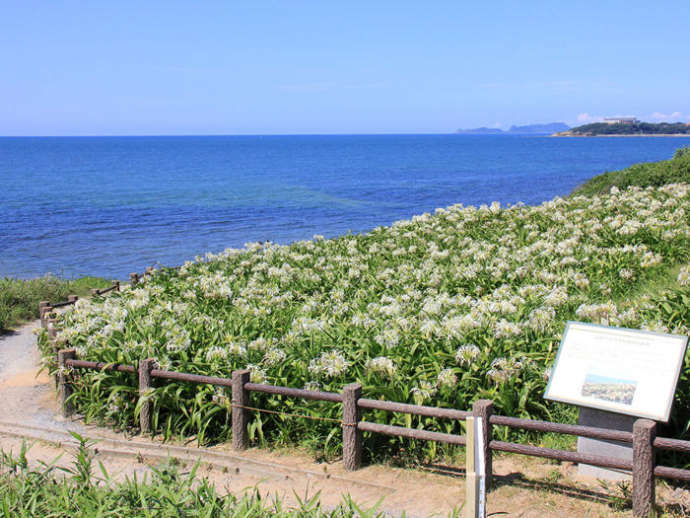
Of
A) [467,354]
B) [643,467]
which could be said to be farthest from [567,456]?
[467,354]

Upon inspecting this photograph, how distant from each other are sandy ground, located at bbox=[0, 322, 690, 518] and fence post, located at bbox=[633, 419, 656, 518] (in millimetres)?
189

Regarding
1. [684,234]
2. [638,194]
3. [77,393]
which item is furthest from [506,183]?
[77,393]

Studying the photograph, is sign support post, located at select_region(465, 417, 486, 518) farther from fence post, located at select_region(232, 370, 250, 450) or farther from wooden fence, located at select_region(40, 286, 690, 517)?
fence post, located at select_region(232, 370, 250, 450)

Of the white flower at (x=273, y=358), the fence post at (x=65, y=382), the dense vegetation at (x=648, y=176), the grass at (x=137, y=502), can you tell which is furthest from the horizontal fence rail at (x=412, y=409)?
the dense vegetation at (x=648, y=176)

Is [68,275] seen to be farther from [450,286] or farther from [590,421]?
[590,421]

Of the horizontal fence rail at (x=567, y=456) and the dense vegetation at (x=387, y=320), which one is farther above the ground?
the dense vegetation at (x=387, y=320)

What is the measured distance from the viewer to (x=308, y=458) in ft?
23.2

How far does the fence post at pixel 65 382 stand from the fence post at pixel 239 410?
277 cm

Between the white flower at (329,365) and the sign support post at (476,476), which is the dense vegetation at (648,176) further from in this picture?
the sign support post at (476,476)

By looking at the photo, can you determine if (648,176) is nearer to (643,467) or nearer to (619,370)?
(619,370)

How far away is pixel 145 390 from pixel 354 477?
2807 mm

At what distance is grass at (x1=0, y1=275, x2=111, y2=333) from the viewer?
14609mm

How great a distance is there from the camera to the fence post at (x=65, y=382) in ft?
28.6

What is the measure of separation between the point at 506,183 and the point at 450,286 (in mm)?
52886
